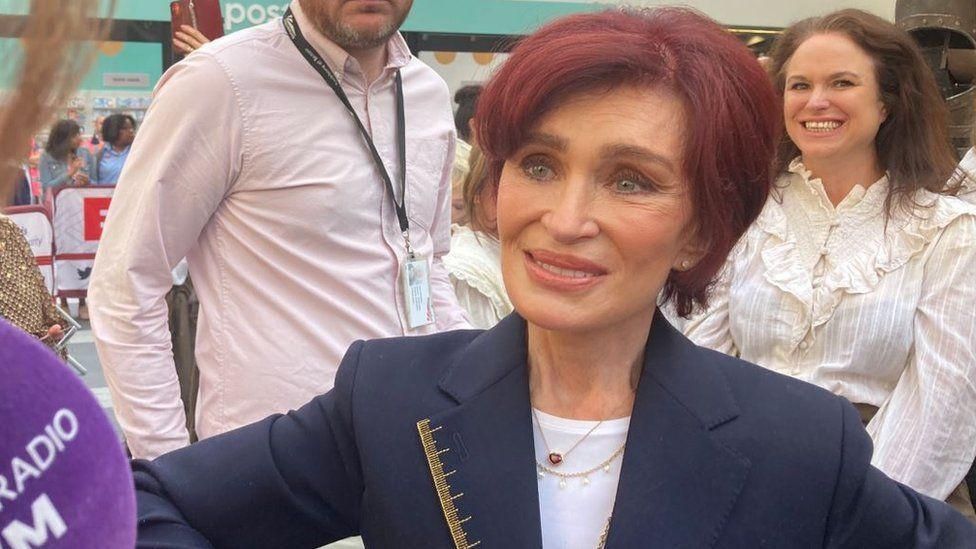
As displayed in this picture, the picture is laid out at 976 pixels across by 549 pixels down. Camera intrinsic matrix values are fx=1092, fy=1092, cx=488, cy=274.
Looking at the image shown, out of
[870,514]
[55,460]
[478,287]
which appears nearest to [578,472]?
[870,514]

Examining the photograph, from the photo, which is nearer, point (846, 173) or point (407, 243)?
point (407, 243)

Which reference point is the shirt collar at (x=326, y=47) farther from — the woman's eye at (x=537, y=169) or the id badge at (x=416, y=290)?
the woman's eye at (x=537, y=169)

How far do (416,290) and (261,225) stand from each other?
17.5 inches

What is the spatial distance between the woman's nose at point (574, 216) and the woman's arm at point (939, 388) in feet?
5.36

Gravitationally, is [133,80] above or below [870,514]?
below

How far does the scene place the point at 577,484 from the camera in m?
1.49

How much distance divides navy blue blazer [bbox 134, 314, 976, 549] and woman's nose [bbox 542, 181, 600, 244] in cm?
23

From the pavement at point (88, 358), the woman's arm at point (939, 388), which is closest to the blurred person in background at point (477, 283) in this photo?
the woman's arm at point (939, 388)

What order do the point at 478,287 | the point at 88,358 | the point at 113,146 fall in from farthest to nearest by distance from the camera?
the point at 113,146 → the point at 88,358 → the point at 478,287

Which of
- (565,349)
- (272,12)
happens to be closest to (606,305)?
(565,349)

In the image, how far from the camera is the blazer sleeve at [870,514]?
1447mm

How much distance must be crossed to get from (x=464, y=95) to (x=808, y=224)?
3238 millimetres

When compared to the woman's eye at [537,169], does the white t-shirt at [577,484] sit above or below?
below

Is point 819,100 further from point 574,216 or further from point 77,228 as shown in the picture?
point 77,228
